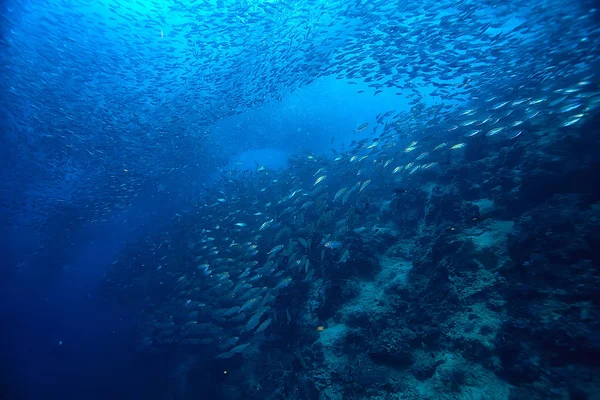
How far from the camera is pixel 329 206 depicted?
13484 millimetres

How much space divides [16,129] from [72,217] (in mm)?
14944

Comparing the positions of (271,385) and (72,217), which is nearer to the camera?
(271,385)

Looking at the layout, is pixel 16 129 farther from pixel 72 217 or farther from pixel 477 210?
pixel 477 210

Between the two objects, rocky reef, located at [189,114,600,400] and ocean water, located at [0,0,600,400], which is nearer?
rocky reef, located at [189,114,600,400]

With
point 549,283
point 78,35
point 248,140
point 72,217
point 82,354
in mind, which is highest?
point 78,35

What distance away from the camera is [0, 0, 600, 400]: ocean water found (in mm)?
5160

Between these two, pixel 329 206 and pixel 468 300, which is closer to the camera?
pixel 468 300

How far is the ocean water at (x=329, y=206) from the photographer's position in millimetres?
5160

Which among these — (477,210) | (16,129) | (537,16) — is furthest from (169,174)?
(537,16)

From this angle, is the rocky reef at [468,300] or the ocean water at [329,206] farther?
the ocean water at [329,206]

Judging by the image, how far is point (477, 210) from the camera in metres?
7.43

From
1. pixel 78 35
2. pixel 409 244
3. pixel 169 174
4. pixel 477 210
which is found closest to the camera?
pixel 477 210

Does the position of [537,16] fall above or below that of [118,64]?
below

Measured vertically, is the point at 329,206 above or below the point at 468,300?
above
